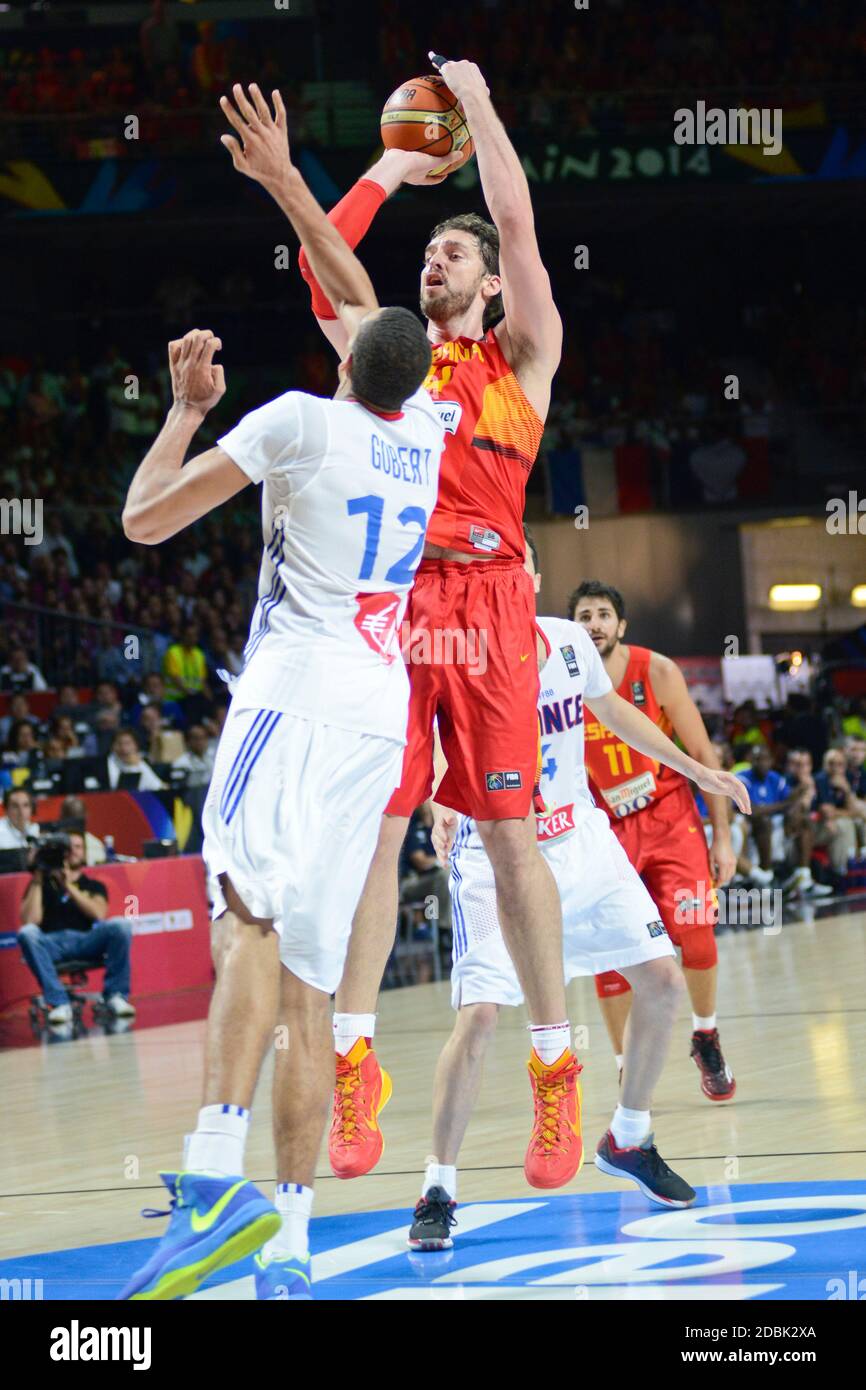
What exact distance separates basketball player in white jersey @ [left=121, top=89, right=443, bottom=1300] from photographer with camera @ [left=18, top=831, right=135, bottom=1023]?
24.2ft

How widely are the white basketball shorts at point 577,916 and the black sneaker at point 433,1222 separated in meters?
0.66

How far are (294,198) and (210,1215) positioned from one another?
2484 mm

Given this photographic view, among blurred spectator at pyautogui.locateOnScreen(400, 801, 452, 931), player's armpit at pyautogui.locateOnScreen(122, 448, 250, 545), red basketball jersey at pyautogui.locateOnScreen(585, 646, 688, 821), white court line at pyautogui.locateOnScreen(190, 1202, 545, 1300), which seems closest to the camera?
player's armpit at pyautogui.locateOnScreen(122, 448, 250, 545)

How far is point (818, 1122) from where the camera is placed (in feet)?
21.9

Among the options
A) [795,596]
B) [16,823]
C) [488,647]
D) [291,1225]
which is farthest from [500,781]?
[795,596]

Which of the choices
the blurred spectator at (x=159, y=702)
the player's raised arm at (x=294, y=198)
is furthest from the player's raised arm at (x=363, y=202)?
the blurred spectator at (x=159, y=702)

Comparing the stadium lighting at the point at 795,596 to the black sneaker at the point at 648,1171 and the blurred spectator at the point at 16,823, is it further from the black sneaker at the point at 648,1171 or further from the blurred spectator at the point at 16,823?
the black sneaker at the point at 648,1171

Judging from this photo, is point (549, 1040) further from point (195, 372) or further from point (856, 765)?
point (856, 765)

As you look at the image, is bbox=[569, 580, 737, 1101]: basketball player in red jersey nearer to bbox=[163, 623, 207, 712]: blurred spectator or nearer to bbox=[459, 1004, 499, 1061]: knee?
bbox=[459, 1004, 499, 1061]: knee

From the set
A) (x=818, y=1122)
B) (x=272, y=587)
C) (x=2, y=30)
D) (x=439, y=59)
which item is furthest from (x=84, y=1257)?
(x=2, y=30)

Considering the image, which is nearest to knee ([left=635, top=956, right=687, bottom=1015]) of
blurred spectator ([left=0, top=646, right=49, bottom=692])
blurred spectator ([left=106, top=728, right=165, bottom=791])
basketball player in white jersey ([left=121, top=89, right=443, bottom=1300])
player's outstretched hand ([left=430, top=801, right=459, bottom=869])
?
player's outstretched hand ([left=430, top=801, right=459, bottom=869])

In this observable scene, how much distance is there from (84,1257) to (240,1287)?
2.50ft

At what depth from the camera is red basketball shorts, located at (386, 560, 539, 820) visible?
16.2 ft

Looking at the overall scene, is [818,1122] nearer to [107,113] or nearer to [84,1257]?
[84,1257]
